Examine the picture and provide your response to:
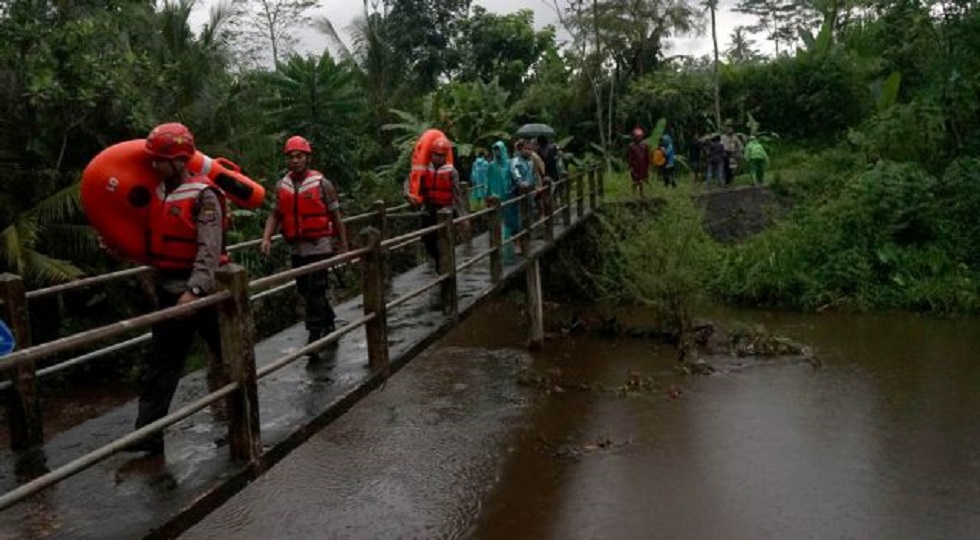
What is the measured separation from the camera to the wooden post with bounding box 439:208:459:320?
649 cm

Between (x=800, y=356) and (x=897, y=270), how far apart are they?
3.89 meters

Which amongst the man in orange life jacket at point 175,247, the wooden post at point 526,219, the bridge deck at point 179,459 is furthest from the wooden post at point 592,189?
the man in orange life jacket at point 175,247

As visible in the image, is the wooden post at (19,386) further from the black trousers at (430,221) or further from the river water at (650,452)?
the black trousers at (430,221)

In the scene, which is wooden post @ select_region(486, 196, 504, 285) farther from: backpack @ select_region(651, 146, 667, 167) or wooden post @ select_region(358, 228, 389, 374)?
backpack @ select_region(651, 146, 667, 167)

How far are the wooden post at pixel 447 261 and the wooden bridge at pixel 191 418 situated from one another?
36cm

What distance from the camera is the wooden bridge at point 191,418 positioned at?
316 cm

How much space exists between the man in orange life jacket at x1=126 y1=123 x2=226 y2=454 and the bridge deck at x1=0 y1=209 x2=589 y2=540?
22cm

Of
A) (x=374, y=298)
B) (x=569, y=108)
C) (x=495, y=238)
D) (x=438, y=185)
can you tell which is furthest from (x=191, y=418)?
(x=569, y=108)

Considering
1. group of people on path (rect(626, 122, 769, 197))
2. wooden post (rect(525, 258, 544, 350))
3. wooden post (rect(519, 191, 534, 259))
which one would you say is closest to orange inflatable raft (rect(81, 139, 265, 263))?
wooden post (rect(519, 191, 534, 259))

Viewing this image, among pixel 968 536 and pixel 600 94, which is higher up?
pixel 600 94

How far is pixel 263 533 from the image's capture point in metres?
7.17

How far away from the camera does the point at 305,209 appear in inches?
218

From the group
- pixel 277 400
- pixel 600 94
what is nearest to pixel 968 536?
pixel 277 400

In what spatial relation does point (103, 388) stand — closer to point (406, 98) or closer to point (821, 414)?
point (821, 414)
